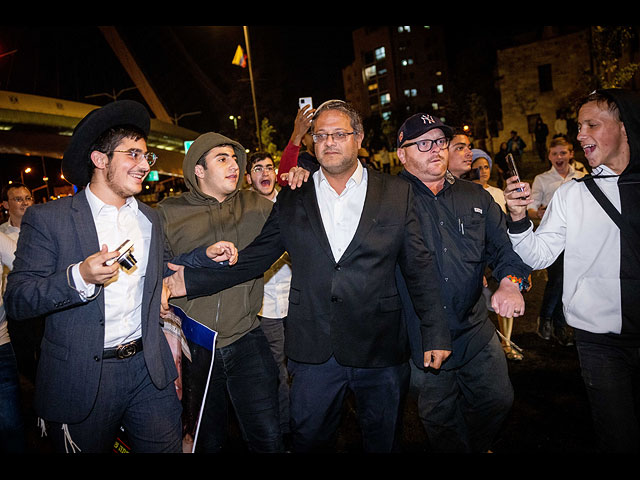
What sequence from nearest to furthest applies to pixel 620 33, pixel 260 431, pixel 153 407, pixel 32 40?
1. pixel 153 407
2. pixel 260 431
3. pixel 620 33
4. pixel 32 40

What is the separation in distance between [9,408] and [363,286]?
2876 mm

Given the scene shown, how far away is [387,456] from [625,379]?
4.97ft

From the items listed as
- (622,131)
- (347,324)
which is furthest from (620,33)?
(347,324)

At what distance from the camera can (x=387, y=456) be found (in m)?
3.12

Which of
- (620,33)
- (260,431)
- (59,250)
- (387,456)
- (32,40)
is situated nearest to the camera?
(59,250)

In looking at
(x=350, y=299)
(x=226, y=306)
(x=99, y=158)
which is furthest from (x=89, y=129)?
(x=350, y=299)

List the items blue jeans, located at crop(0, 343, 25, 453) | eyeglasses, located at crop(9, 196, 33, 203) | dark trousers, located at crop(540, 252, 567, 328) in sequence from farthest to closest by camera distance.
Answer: eyeglasses, located at crop(9, 196, 33, 203) → dark trousers, located at crop(540, 252, 567, 328) → blue jeans, located at crop(0, 343, 25, 453)

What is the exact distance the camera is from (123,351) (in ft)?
9.35

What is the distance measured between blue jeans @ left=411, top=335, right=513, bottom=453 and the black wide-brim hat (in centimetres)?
269

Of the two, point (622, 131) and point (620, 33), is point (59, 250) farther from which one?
point (620, 33)

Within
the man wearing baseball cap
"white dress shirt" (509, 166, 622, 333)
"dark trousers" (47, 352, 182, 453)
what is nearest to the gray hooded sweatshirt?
"dark trousers" (47, 352, 182, 453)

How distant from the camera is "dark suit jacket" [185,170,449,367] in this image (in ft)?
10.1

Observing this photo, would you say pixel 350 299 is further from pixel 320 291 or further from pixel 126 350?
pixel 126 350

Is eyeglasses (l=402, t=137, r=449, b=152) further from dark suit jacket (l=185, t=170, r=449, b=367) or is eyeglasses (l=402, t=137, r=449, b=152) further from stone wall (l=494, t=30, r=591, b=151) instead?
stone wall (l=494, t=30, r=591, b=151)
